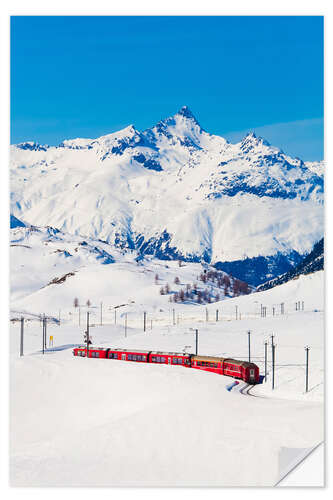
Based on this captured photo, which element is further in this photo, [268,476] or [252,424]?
[252,424]

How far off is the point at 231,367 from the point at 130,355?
12.4 metres

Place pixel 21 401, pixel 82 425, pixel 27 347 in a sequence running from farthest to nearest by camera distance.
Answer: pixel 27 347, pixel 21 401, pixel 82 425

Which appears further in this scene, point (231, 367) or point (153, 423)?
→ point (231, 367)

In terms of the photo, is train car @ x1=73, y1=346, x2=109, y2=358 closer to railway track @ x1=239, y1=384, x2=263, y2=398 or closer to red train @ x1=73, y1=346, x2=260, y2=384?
red train @ x1=73, y1=346, x2=260, y2=384

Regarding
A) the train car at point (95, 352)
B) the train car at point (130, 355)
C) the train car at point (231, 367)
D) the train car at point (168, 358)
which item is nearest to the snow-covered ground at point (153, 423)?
the train car at point (231, 367)

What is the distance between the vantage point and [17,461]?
94.0ft

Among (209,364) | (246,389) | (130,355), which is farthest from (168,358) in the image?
(246,389)

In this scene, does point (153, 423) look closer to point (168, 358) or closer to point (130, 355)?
point (168, 358)

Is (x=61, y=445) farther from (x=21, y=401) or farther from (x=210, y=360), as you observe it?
(x=210, y=360)

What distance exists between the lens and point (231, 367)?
62.3 m

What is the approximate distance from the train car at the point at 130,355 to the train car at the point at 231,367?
5921 millimetres

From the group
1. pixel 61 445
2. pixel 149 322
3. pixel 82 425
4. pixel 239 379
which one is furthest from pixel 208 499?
pixel 149 322

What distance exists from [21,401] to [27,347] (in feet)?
173
